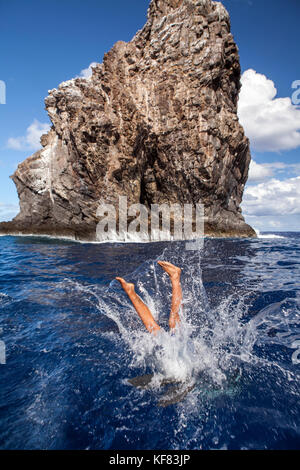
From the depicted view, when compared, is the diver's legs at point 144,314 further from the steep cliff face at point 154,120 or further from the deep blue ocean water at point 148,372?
the steep cliff face at point 154,120

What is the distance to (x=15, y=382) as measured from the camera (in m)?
2.59

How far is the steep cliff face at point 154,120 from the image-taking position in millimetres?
20469

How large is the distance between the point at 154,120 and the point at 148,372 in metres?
21.7

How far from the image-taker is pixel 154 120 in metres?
20.9

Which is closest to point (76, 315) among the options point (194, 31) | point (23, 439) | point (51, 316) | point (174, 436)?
point (51, 316)

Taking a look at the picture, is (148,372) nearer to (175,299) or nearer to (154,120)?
(175,299)

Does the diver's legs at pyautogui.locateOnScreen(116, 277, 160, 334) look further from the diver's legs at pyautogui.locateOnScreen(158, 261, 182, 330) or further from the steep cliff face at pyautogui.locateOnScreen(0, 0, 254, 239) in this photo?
the steep cliff face at pyautogui.locateOnScreen(0, 0, 254, 239)

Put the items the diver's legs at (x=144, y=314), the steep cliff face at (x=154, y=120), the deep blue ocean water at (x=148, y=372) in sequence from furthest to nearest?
the steep cliff face at (x=154, y=120), the diver's legs at (x=144, y=314), the deep blue ocean water at (x=148, y=372)

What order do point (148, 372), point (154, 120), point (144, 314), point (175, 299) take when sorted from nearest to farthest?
point (148, 372), point (144, 314), point (175, 299), point (154, 120)

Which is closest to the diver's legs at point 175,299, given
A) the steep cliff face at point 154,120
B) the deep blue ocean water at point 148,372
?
the deep blue ocean water at point 148,372

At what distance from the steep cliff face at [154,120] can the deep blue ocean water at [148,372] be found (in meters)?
17.0

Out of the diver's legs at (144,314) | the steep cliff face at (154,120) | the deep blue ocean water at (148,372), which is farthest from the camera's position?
the steep cliff face at (154,120)

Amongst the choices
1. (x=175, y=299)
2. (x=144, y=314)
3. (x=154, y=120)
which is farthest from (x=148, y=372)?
(x=154, y=120)
